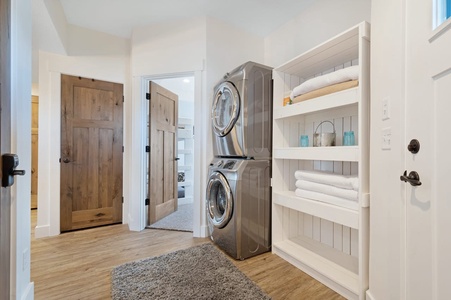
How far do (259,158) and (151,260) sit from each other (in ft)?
4.65

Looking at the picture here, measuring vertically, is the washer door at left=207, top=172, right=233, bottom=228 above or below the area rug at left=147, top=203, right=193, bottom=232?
above

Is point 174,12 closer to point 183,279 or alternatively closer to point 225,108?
point 225,108

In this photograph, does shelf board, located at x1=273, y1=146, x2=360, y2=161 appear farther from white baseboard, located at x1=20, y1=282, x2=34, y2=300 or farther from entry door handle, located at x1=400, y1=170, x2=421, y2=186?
white baseboard, located at x1=20, y1=282, x2=34, y2=300

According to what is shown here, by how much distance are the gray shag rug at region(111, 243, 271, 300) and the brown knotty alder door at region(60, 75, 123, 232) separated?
140 centimetres

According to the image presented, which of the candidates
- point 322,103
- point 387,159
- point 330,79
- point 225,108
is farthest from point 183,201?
point 387,159

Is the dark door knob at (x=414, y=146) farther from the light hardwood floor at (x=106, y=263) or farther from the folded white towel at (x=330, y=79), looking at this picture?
the light hardwood floor at (x=106, y=263)

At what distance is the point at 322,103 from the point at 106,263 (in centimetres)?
235

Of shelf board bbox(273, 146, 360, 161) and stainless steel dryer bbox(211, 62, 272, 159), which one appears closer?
shelf board bbox(273, 146, 360, 161)

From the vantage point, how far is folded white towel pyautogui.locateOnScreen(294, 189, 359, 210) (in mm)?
1436

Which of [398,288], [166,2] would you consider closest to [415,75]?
[398,288]

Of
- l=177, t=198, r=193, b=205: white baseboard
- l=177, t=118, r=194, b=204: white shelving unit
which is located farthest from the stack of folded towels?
l=177, t=118, r=194, b=204: white shelving unit

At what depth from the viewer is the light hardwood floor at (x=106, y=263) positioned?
1519mm

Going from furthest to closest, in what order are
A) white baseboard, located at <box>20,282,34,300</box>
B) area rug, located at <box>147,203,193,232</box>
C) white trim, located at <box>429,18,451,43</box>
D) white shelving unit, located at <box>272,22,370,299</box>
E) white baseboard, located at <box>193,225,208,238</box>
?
area rug, located at <box>147,203,193,232</box>, white baseboard, located at <box>193,225,208,238</box>, white shelving unit, located at <box>272,22,370,299</box>, white baseboard, located at <box>20,282,34,300</box>, white trim, located at <box>429,18,451,43</box>

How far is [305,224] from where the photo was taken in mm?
2279
